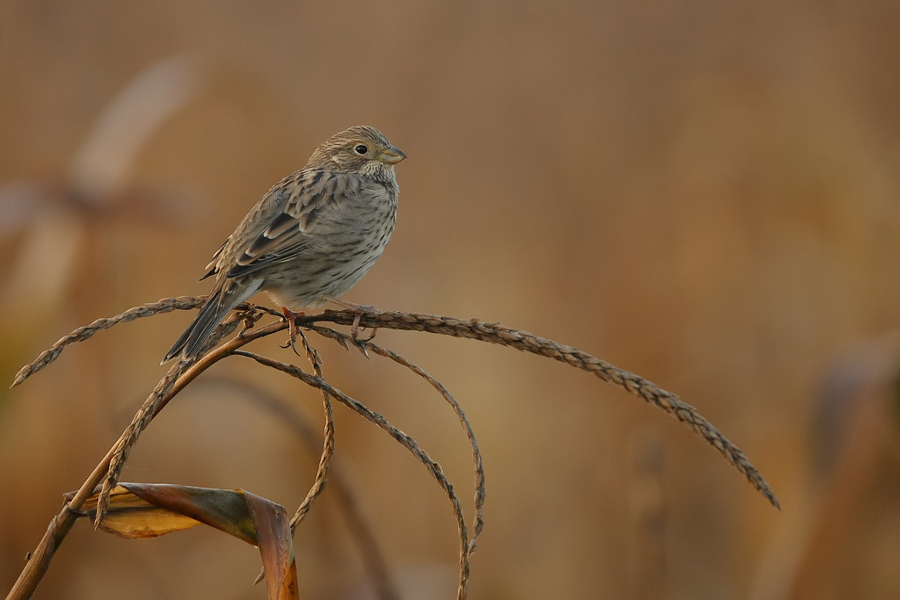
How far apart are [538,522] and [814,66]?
13.4 ft

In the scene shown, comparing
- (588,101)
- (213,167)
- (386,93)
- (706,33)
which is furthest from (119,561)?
(706,33)

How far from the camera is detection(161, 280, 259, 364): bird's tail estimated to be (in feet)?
6.24

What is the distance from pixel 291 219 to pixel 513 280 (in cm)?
297

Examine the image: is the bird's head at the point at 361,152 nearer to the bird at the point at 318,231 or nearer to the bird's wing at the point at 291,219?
the bird at the point at 318,231

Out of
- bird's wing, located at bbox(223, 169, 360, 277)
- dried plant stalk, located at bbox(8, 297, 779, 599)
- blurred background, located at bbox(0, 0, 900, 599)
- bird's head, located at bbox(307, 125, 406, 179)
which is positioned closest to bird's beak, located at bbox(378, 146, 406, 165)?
bird's head, located at bbox(307, 125, 406, 179)

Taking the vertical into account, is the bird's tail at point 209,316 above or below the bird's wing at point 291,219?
below

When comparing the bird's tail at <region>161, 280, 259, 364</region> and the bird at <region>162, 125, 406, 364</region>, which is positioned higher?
the bird at <region>162, 125, 406, 364</region>

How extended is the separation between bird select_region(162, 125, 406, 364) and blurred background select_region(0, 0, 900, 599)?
13.9 inches

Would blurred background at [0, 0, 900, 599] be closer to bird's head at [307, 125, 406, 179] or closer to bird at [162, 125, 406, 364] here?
bird at [162, 125, 406, 364]

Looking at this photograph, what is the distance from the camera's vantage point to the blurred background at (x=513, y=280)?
11.6 ft

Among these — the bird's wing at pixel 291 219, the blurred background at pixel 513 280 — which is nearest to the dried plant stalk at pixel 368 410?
the blurred background at pixel 513 280

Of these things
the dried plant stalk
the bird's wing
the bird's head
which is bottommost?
the dried plant stalk

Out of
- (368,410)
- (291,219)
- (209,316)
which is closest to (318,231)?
(291,219)

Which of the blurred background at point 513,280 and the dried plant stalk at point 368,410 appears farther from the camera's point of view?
the blurred background at point 513,280
